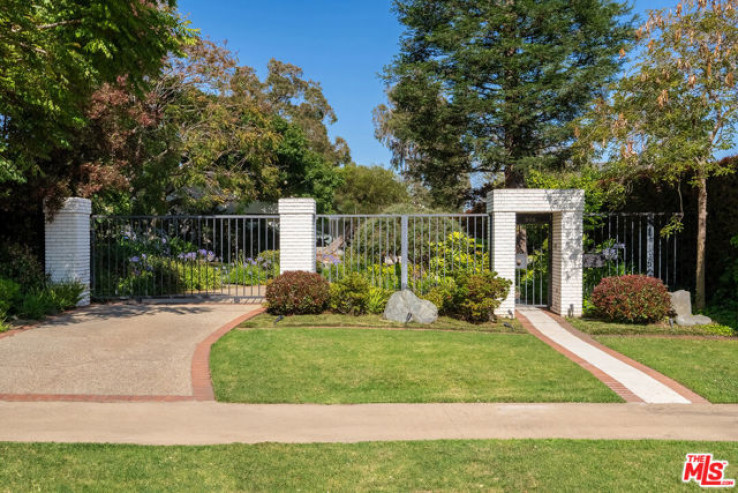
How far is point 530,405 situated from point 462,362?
1.86 meters

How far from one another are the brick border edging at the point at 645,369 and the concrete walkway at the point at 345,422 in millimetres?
351

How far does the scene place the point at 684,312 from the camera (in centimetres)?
1058

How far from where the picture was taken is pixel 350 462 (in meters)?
4.16

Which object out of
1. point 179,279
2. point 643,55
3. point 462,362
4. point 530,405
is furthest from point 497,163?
point 530,405

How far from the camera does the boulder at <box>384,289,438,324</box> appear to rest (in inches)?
424

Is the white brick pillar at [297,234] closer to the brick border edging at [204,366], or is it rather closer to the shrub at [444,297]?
the brick border edging at [204,366]

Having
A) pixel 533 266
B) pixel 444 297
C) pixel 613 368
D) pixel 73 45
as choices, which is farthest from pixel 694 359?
pixel 73 45

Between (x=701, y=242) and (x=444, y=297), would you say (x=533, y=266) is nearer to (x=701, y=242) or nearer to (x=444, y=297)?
(x=444, y=297)

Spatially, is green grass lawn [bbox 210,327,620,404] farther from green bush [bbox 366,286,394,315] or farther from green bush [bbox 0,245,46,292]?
green bush [bbox 0,245,46,292]

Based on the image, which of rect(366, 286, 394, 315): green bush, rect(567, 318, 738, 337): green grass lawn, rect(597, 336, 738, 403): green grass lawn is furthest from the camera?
rect(366, 286, 394, 315): green bush

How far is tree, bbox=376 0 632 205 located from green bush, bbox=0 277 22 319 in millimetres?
13334

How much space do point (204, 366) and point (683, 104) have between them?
10.3m
